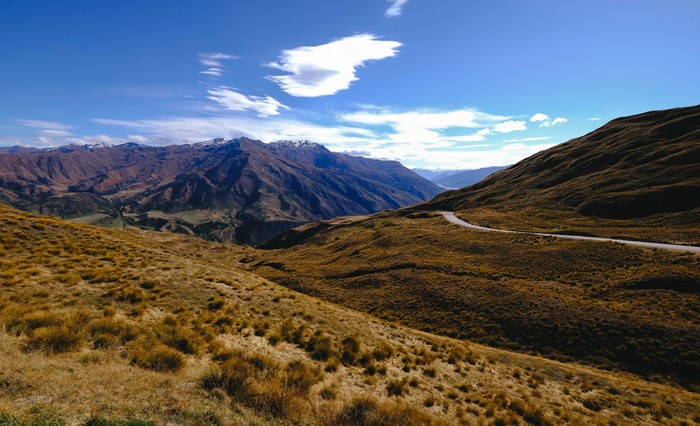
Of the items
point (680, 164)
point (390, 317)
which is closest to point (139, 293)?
point (390, 317)

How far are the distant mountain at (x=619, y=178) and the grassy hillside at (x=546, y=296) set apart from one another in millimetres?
35816

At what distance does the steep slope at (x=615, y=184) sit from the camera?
58.7 metres

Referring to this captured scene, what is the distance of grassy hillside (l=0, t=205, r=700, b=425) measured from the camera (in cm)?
696

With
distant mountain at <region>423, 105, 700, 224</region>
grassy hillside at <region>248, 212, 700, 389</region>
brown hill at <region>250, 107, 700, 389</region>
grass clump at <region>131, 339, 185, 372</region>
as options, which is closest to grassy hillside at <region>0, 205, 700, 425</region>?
grass clump at <region>131, 339, 185, 372</region>

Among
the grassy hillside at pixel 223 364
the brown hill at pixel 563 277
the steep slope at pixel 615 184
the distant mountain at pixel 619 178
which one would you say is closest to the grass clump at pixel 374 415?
the grassy hillside at pixel 223 364

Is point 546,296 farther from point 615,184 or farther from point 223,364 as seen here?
point 615,184

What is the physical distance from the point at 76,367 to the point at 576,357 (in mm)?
27428

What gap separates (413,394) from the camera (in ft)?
38.1

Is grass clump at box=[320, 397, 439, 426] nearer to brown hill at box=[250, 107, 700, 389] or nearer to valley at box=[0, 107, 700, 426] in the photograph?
valley at box=[0, 107, 700, 426]

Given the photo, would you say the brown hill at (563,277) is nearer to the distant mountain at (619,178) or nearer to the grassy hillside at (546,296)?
the grassy hillside at (546,296)

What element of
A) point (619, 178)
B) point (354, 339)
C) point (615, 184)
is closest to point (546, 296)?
point (354, 339)

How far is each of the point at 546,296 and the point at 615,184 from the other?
77844 mm

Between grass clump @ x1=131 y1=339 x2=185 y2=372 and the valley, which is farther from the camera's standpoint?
grass clump @ x1=131 y1=339 x2=185 y2=372

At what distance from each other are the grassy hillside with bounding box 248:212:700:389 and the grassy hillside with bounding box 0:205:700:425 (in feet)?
10.9
